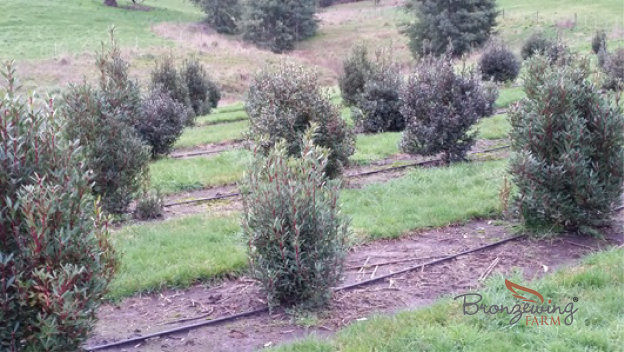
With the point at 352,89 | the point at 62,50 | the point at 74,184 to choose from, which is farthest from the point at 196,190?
the point at 62,50

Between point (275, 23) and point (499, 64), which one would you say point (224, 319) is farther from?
point (275, 23)

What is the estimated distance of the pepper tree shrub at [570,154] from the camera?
23.4ft

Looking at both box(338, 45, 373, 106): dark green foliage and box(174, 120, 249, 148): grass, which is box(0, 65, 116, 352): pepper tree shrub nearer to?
box(174, 120, 249, 148): grass

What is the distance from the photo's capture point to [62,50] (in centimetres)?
3903

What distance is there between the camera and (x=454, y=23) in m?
41.2

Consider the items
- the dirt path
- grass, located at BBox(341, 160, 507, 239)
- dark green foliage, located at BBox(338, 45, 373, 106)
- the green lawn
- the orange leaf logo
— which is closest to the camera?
the dirt path

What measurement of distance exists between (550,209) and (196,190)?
20.3ft

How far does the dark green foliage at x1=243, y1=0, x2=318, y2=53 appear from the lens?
50.7m

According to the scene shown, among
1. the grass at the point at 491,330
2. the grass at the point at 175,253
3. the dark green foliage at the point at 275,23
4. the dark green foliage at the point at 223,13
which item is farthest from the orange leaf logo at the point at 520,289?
the dark green foliage at the point at 223,13

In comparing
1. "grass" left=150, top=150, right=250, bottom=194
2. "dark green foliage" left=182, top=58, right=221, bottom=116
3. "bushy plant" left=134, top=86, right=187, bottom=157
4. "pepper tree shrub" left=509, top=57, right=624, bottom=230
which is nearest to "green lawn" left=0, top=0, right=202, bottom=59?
"dark green foliage" left=182, top=58, right=221, bottom=116

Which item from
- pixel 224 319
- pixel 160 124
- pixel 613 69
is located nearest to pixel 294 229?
pixel 224 319

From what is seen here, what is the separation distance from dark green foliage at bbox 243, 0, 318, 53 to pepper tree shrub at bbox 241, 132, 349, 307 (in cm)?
4590

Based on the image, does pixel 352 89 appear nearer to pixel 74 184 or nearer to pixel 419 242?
pixel 419 242

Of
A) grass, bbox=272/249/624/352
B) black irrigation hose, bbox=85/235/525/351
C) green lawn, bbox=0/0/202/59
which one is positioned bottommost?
black irrigation hose, bbox=85/235/525/351
